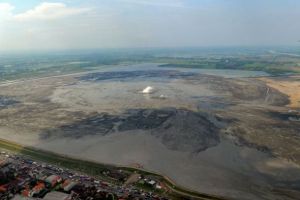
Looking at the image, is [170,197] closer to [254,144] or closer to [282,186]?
[282,186]

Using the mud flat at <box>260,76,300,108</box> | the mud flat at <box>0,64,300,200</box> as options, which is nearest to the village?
the mud flat at <box>0,64,300,200</box>

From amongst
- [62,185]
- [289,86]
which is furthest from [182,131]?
[289,86]

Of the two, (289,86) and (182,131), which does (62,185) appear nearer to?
(182,131)

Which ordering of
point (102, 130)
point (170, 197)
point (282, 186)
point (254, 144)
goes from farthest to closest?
point (102, 130) < point (254, 144) < point (282, 186) < point (170, 197)

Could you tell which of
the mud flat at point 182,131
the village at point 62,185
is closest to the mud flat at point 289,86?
the mud flat at point 182,131

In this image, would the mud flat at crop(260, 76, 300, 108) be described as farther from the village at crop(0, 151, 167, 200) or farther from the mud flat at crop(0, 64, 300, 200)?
the village at crop(0, 151, 167, 200)

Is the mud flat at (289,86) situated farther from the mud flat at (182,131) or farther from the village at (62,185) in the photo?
the village at (62,185)

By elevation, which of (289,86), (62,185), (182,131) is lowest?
(62,185)

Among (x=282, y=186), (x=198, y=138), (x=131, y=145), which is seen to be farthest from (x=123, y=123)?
(x=282, y=186)
